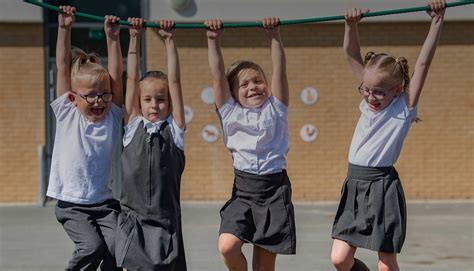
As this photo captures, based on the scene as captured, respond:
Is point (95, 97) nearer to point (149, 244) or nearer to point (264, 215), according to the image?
point (149, 244)

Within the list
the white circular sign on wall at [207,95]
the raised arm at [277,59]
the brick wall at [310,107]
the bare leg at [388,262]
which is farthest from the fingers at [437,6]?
the white circular sign on wall at [207,95]

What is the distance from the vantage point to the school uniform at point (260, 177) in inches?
244

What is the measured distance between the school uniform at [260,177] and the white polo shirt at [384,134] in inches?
20.1

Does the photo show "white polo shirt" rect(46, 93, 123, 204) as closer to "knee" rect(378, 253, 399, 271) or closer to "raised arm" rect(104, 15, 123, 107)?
"raised arm" rect(104, 15, 123, 107)

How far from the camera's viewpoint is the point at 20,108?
542 inches

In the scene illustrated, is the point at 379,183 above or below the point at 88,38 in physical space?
below

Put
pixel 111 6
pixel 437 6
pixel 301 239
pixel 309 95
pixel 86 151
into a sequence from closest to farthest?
pixel 437 6, pixel 86 151, pixel 301 239, pixel 111 6, pixel 309 95

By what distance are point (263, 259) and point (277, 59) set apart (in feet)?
4.23

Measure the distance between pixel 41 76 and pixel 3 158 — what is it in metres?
1.28

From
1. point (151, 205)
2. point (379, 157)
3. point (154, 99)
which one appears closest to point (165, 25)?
point (154, 99)

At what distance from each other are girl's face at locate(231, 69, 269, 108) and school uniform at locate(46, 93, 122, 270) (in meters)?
0.84

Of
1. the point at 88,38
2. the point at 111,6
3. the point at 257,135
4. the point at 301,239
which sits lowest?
the point at 301,239

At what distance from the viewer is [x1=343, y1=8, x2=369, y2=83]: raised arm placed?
607cm

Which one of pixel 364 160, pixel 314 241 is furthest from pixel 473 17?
pixel 364 160
